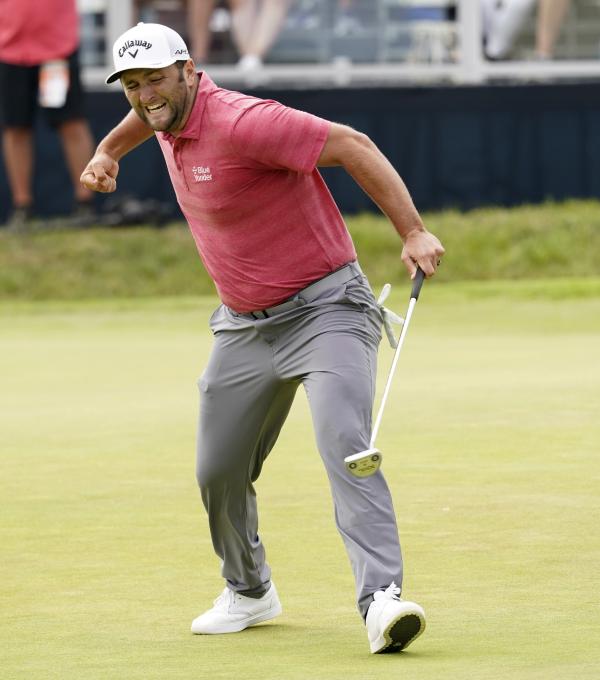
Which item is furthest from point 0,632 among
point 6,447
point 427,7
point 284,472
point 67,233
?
point 427,7

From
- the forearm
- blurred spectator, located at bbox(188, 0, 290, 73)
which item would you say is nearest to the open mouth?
the forearm

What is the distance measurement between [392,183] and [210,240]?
0.57m

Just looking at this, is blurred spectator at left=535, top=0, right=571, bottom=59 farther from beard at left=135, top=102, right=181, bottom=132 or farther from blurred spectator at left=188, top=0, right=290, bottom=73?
beard at left=135, top=102, right=181, bottom=132

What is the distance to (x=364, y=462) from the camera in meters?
5.23

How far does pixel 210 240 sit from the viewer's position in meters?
5.68

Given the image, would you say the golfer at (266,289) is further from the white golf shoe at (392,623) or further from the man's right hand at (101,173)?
the man's right hand at (101,173)

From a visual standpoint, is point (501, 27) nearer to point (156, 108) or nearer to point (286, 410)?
point (286, 410)

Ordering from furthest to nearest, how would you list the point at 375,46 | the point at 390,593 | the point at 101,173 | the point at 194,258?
the point at 375,46 → the point at 194,258 → the point at 101,173 → the point at 390,593

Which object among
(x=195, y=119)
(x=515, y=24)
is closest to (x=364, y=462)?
(x=195, y=119)

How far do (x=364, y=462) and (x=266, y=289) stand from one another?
25.7 inches

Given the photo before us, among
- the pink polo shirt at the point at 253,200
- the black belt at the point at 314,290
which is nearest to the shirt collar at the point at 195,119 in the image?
the pink polo shirt at the point at 253,200

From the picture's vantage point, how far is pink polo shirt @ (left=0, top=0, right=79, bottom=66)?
666 inches

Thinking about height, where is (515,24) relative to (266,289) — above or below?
below

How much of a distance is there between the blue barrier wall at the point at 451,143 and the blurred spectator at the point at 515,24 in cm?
149
